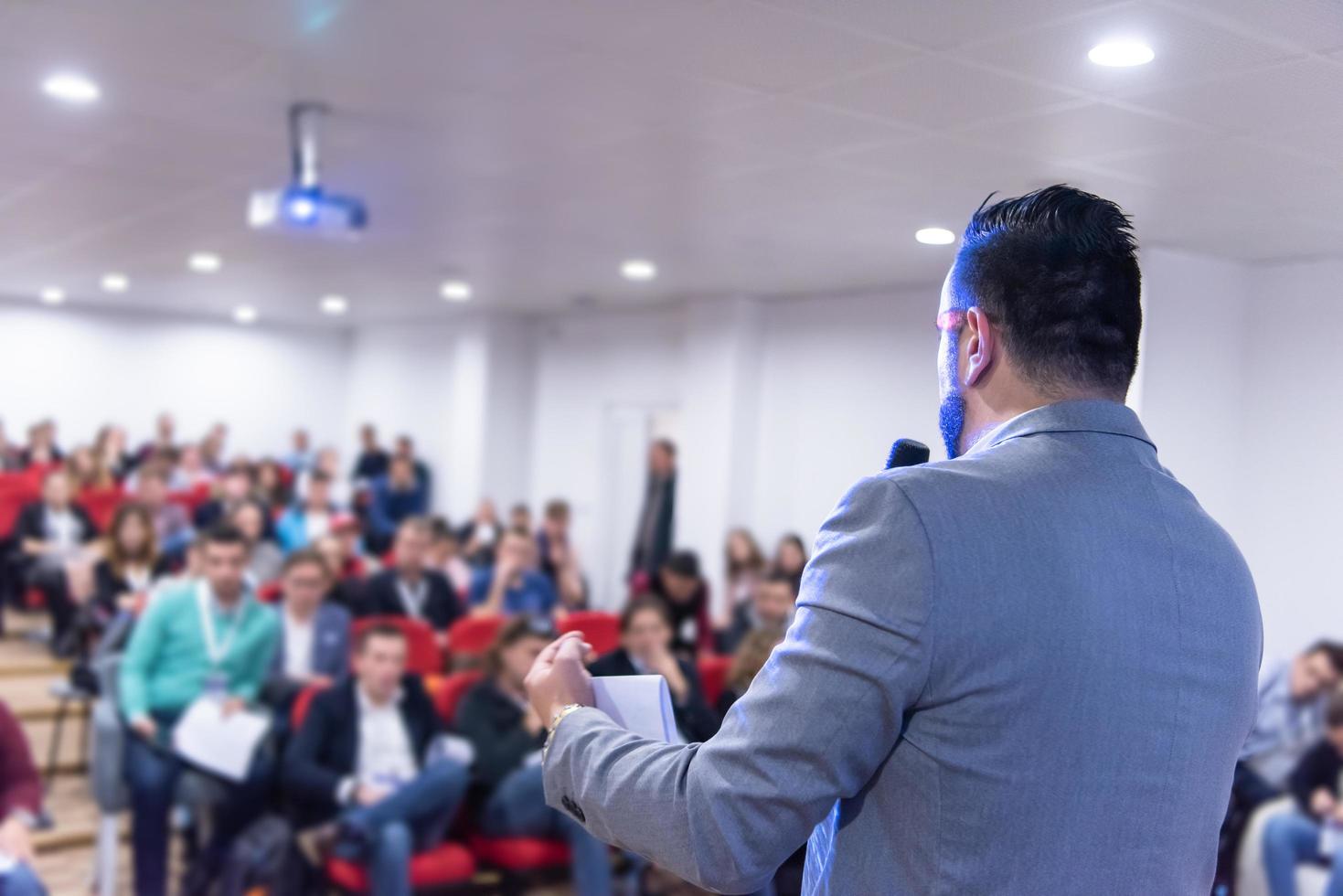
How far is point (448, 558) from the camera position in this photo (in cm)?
819

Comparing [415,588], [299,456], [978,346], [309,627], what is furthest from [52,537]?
[978,346]

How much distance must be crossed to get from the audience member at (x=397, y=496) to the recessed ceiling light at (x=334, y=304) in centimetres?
165

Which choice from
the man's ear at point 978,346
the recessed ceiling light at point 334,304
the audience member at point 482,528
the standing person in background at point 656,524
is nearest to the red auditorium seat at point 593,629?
the man's ear at point 978,346

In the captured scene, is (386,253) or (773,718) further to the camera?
(386,253)

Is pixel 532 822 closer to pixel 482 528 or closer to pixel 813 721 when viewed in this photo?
pixel 813 721

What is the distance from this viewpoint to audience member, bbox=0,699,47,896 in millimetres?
3412

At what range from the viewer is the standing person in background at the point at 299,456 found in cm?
1512

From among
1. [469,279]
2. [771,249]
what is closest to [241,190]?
[771,249]

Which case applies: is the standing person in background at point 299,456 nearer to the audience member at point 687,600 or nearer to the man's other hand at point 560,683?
the audience member at point 687,600

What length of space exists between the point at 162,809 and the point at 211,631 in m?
0.73

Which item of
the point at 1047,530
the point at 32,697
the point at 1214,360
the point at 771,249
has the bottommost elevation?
the point at 32,697

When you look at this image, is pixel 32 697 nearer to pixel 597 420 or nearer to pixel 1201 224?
pixel 597 420

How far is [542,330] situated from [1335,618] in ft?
37.3

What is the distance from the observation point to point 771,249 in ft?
21.7
